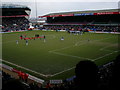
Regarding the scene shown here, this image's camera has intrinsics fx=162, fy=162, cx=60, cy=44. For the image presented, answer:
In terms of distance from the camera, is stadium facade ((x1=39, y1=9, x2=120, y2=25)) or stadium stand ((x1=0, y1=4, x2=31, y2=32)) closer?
stadium facade ((x1=39, y1=9, x2=120, y2=25))

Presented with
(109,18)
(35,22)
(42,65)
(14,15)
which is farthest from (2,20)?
(42,65)

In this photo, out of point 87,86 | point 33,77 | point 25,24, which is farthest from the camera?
point 25,24

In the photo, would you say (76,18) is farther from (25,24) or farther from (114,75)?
(114,75)

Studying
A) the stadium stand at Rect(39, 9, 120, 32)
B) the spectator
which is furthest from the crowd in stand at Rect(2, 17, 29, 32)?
the spectator

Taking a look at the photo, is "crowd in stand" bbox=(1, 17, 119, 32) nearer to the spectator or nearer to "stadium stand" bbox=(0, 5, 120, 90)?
"stadium stand" bbox=(0, 5, 120, 90)

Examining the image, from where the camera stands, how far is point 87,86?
310 centimetres

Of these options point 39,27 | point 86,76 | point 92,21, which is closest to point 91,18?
point 92,21

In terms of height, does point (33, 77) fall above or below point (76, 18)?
below

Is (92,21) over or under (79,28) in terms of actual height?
over

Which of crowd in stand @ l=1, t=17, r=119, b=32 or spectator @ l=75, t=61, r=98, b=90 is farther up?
crowd in stand @ l=1, t=17, r=119, b=32

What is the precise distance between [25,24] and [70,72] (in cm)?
6875

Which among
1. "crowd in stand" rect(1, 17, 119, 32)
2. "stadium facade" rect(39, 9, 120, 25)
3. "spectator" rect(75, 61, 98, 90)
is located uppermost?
"stadium facade" rect(39, 9, 120, 25)

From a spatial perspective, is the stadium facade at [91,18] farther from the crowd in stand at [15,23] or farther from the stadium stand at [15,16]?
the stadium stand at [15,16]

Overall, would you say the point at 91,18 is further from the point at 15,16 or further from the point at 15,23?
the point at 15,23
